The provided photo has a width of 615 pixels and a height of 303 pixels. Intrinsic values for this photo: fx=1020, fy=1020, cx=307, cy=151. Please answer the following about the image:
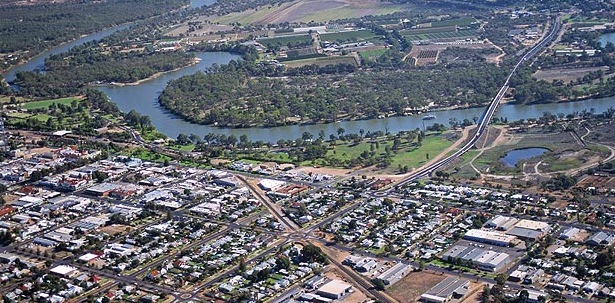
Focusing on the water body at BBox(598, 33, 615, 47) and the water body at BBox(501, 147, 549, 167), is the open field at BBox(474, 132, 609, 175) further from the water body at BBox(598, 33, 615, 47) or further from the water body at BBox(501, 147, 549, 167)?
the water body at BBox(598, 33, 615, 47)

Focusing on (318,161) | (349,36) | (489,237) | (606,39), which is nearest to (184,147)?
(318,161)

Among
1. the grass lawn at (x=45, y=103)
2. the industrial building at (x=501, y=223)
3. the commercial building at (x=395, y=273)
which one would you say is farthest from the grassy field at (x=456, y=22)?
the commercial building at (x=395, y=273)

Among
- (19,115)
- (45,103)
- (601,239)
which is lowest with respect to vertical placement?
(601,239)

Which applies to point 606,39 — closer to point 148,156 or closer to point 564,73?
point 564,73

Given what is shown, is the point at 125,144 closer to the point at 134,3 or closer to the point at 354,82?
the point at 354,82

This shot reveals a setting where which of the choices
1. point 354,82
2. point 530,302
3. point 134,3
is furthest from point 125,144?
point 134,3

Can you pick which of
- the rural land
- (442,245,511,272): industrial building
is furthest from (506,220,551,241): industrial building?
(442,245,511,272): industrial building
